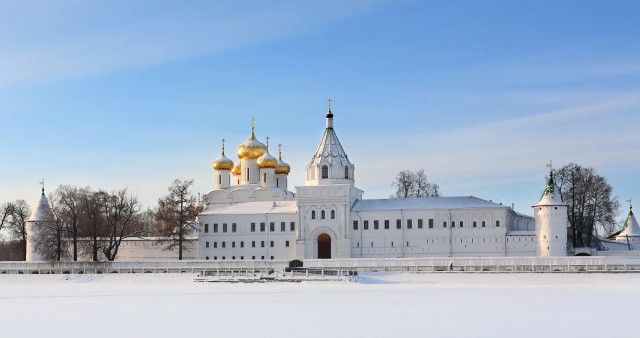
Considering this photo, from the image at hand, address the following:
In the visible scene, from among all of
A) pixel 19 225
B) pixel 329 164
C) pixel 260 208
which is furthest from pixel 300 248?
pixel 19 225

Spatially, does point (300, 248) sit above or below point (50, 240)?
below

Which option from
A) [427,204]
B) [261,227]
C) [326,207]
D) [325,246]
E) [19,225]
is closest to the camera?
[427,204]

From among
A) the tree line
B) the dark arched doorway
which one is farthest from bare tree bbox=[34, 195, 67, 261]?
the dark arched doorway

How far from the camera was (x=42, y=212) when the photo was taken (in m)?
58.5

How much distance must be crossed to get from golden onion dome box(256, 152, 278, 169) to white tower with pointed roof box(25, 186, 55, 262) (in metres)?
17.0

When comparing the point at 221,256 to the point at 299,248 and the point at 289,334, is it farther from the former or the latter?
the point at 289,334

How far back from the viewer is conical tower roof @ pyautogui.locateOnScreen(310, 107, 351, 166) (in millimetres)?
59219

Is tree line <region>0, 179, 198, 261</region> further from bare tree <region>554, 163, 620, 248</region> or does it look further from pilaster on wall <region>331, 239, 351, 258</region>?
bare tree <region>554, 163, 620, 248</region>

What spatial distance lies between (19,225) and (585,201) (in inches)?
1657

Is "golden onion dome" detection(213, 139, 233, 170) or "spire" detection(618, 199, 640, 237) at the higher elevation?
"golden onion dome" detection(213, 139, 233, 170)

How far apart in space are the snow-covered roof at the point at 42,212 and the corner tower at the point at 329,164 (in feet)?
56.9

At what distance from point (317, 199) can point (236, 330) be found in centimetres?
3375

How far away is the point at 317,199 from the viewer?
5850 centimetres

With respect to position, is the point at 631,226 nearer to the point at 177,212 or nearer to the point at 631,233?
the point at 631,233
